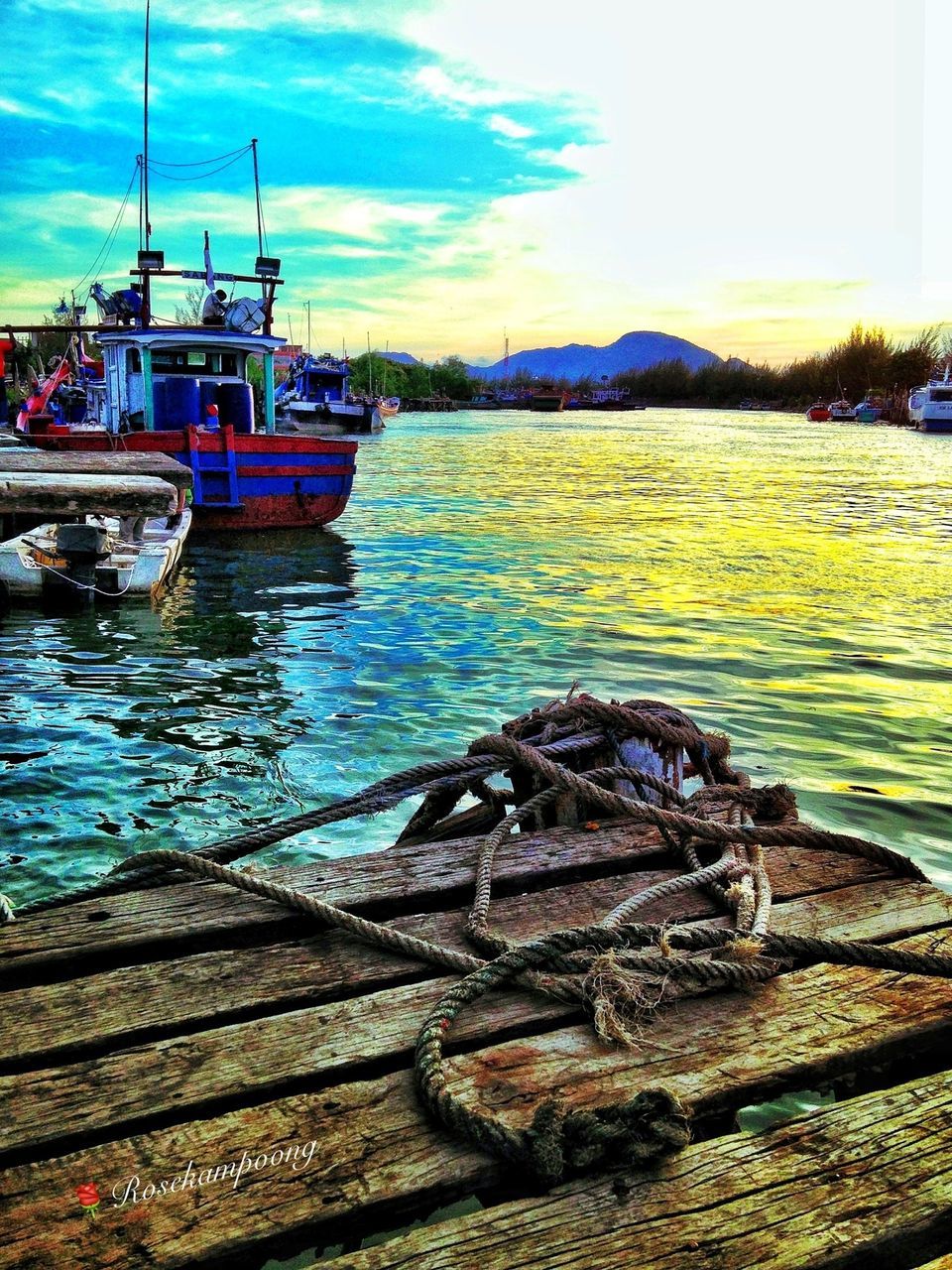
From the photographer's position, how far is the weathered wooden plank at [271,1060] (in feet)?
5.77

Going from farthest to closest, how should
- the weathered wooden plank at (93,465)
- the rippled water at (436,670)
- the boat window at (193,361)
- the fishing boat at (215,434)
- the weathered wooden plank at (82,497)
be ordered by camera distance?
1. the boat window at (193,361)
2. the fishing boat at (215,434)
3. the weathered wooden plank at (93,465)
4. the weathered wooden plank at (82,497)
5. the rippled water at (436,670)

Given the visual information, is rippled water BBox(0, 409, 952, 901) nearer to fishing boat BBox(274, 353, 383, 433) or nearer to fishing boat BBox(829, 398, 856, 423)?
fishing boat BBox(274, 353, 383, 433)

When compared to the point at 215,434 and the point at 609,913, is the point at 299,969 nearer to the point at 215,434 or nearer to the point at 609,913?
the point at 609,913

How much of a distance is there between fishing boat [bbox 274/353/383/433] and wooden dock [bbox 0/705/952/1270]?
4272 centimetres

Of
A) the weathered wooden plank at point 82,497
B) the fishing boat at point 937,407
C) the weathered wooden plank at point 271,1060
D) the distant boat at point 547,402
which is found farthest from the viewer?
the distant boat at point 547,402

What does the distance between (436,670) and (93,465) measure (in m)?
3.82

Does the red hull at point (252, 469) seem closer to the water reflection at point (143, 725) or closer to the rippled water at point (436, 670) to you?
the rippled water at point (436, 670)

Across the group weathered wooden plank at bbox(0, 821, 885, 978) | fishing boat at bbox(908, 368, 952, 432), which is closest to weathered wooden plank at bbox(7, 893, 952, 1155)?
weathered wooden plank at bbox(0, 821, 885, 978)

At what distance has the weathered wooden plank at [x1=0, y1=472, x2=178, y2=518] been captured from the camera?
6789 mm

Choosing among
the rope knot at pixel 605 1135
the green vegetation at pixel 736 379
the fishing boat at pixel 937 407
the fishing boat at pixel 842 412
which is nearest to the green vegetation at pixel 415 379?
the green vegetation at pixel 736 379

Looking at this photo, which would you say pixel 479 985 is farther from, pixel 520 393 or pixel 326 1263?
pixel 520 393

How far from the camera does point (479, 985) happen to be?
210 centimetres

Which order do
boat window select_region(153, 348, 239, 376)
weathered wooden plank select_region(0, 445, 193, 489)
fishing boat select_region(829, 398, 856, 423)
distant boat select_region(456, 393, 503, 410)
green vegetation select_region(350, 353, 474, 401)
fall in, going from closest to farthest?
weathered wooden plank select_region(0, 445, 193, 489)
boat window select_region(153, 348, 239, 376)
fishing boat select_region(829, 398, 856, 423)
green vegetation select_region(350, 353, 474, 401)
distant boat select_region(456, 393, 503, 410)

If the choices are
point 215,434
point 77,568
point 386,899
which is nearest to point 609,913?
point 386,899
